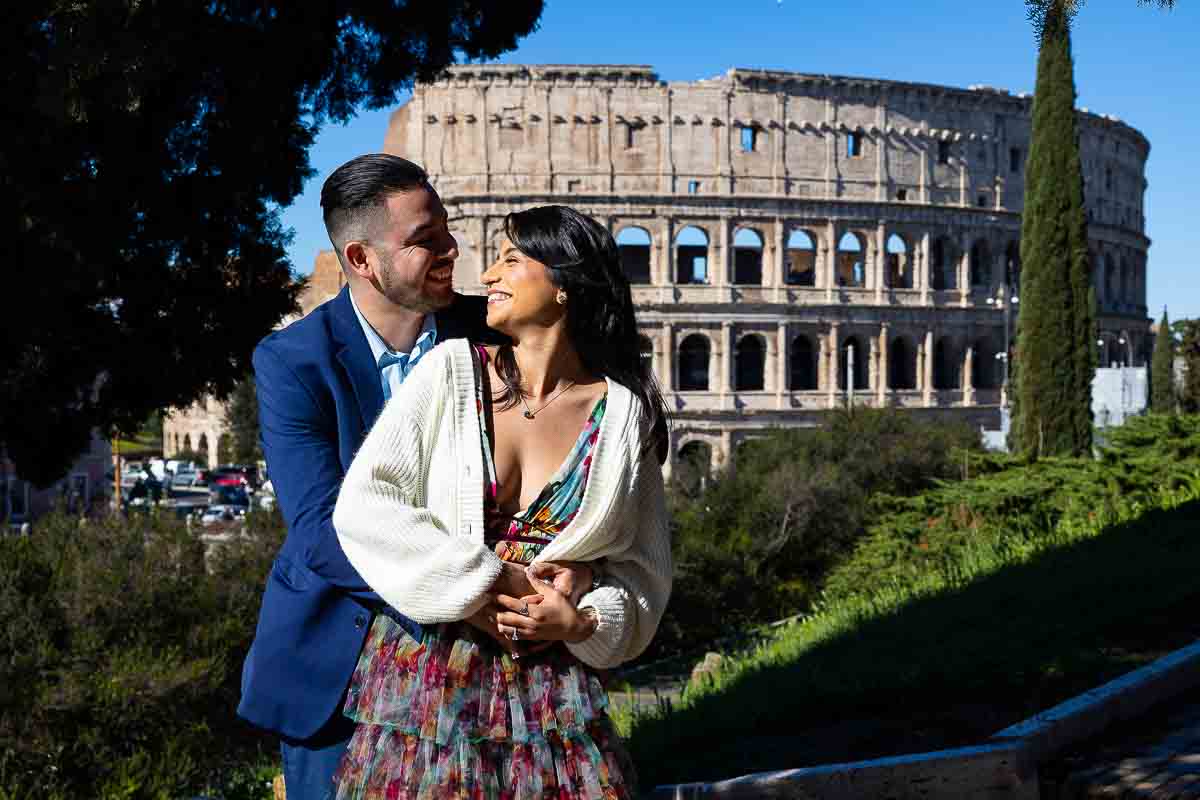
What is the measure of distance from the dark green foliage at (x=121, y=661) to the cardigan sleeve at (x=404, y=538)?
6790 millimetres

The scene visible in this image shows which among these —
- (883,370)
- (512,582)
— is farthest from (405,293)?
(883,370)

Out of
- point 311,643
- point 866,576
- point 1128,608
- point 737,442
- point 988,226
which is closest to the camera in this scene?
point 311,643

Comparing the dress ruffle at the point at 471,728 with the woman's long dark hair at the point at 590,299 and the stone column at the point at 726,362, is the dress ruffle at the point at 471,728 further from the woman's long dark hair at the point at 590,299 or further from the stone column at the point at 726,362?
the stone column at the point at 726,362

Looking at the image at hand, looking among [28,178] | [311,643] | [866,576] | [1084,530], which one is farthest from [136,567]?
[311,643]

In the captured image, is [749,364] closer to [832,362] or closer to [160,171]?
[832,362]

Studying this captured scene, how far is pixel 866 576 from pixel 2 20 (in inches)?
377

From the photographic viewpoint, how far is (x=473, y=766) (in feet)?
6.38

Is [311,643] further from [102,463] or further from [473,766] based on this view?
[102,463]

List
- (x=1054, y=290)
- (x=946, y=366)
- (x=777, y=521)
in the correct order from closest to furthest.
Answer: (x=777, y=521) → (x=1054, y=290) → (x=946, y=366)

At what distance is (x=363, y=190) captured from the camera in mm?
2271

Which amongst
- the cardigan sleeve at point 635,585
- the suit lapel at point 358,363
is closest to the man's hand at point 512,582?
the cardigan sleeve at point 635,585

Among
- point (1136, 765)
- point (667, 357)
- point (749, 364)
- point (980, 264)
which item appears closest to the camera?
point (1136, 765)

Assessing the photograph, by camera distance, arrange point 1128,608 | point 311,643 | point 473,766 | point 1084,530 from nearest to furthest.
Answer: point 473,766 < point 311,643 < point 1128,608 < point 1084,530

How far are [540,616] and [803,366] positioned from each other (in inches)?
1430
